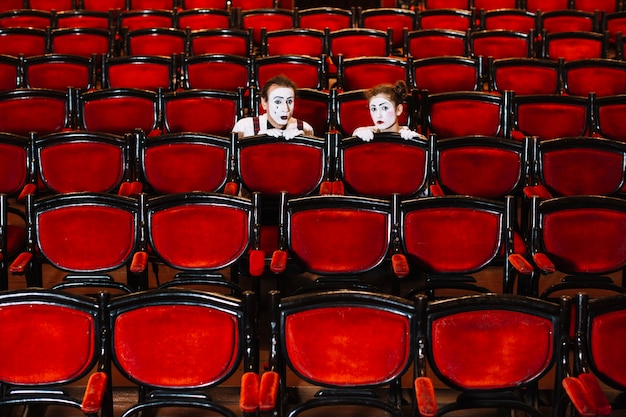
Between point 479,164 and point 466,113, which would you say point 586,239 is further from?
point 466,113

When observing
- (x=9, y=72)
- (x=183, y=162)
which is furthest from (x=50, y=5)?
(x=183, y=162)

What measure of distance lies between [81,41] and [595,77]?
1061mm

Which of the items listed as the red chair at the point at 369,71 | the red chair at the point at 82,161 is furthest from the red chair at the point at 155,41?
the red chair at the point at 82,161

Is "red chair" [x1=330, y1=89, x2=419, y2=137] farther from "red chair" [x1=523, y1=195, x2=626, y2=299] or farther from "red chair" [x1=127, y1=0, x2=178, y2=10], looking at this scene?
"red chair" [x1=127, y1=0, x2=178, y2=10]

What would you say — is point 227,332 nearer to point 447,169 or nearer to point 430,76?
point 447,169

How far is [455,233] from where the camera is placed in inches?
38.7

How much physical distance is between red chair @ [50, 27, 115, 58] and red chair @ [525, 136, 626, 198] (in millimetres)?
997

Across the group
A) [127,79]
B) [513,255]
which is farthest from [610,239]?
[127,79]

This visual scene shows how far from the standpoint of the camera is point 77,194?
3.27 feet

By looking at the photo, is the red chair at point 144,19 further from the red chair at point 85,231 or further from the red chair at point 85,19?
the red chair at point 85,231

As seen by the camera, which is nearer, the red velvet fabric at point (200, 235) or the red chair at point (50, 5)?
the red velvet fabric at point (200, 235)

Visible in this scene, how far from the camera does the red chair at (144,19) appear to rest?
1.93m

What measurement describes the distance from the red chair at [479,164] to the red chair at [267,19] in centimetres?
86

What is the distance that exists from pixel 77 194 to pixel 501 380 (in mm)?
541
